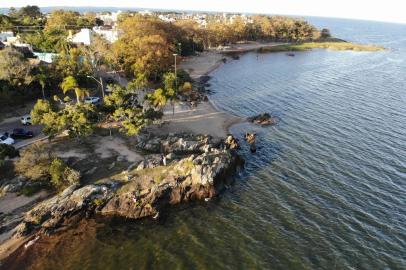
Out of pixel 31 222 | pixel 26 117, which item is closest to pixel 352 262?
pixel 31 222

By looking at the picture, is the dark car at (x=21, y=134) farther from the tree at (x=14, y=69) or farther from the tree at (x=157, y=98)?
the tree at (x=157, y=98)

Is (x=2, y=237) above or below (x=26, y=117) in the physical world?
below

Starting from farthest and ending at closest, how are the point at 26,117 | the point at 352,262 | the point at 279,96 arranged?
the point at 279,96
the point at 26,117
the point at 352,262

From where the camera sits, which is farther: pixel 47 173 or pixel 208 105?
pixel 208 105

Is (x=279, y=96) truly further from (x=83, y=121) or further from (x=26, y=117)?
(x=26, y=117)

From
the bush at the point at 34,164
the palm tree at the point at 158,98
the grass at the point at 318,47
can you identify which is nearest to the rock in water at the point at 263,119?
the palm tree at the point at 158,98

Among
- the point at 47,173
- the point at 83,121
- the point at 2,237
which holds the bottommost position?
the point at 2,237

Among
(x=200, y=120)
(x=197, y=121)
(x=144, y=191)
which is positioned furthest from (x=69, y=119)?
(x=200, y=120)
